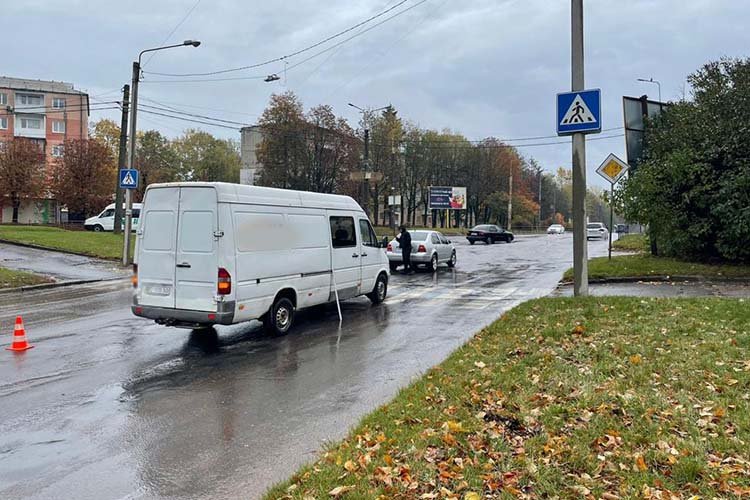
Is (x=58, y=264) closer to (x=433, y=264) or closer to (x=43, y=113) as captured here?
(x=433, y=264)

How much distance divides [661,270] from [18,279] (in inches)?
727

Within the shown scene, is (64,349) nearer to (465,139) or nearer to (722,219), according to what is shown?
(722,219)

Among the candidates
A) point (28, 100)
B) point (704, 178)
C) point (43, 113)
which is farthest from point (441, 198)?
point (28, 100)

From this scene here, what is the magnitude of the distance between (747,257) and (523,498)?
18203 mm

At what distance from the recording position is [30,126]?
7294cm

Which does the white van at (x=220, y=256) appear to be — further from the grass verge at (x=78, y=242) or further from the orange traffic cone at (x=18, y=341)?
the grass verge at (x=78, y=242)

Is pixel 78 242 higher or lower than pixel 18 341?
higher

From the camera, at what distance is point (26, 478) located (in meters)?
4.18

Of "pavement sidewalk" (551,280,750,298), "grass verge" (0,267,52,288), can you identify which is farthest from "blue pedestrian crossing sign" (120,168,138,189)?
"pavement sidewalk" (551,280,750,298)

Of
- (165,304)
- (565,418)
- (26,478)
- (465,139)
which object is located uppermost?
(465,139)

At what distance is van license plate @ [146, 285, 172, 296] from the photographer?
8680 millimetres

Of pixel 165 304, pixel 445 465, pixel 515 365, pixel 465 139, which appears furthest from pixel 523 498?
pixel 465 139

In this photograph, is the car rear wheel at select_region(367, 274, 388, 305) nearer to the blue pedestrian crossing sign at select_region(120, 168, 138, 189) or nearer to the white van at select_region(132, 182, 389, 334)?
the white van at select_region(132, 182, 389, 334)

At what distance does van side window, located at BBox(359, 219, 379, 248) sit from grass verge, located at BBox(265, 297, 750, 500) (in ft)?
17.2
